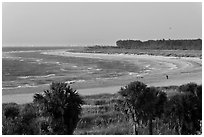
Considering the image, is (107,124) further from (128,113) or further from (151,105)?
(151,105)

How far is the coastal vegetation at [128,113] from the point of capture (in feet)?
39.5

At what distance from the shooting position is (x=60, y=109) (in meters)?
12.0

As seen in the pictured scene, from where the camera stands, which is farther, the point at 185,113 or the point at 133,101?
the point at 133,101

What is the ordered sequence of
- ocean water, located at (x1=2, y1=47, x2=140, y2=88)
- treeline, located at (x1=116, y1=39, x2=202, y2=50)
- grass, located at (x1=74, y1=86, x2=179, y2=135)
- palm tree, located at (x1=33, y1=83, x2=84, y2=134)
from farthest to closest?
treeline, located at (x1=116, y1=39, x2=202, y2=50) → ocean water, located at (x1=2, y1=47, x2=140, y2=88) → grass, located at (x1=74, y1=86, x2=179, y2=135) → palm tree, located at (x1=33, y1=83, x2=84, y2=134)

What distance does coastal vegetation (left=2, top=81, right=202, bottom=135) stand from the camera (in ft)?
39.5

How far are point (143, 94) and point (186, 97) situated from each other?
1610 millimetres

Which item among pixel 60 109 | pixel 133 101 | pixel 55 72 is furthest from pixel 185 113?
pixel 55 72

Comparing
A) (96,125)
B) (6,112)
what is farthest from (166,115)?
(6,112)

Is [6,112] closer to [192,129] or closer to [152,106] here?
[152,106]

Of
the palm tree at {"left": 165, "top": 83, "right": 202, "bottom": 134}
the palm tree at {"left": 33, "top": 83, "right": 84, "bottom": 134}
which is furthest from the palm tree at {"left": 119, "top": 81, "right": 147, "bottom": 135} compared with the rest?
the palm tree at {"left": 33, "top": 83, "right": 84, "bottom": 134}

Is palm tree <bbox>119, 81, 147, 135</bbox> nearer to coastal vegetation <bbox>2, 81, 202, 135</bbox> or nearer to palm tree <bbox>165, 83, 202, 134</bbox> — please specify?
coastal vegetation <bbox>2, 81, 202, 135</bbox>

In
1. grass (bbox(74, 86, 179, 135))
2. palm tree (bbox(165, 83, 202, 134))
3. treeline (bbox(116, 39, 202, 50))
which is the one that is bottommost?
grass (bbox(74, 86, 179, 135))

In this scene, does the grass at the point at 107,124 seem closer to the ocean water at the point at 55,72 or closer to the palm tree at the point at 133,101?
the palm tree at the point at 133,101

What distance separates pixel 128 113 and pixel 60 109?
291 cm
